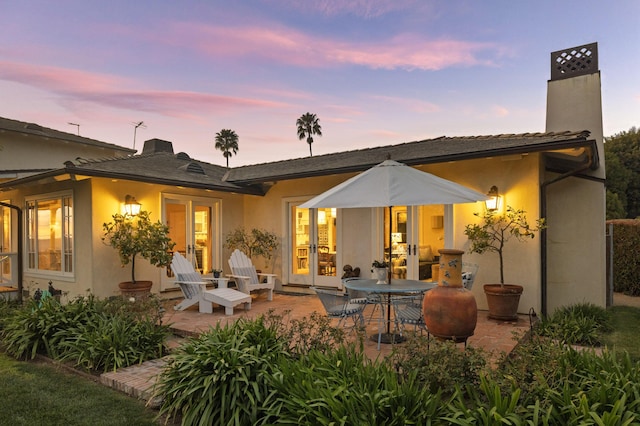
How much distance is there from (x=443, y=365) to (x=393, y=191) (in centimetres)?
203

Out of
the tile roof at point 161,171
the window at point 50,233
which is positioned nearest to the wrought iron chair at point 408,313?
the tile roof at point 161,171

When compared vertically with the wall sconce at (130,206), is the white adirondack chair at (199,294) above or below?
below

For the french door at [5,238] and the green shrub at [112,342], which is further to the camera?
the french door at [5,238]

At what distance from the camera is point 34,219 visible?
916cm

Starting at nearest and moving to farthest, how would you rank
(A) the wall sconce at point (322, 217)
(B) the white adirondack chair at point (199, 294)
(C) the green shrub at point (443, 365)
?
1. (C) the green shrub at point (443, 365)
2. (B) the white adirondack chair at point (199, 294)
3. (A) the wall sconce at point (322, 217)

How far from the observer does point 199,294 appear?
23.1ft

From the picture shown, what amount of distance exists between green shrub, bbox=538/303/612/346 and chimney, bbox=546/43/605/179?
103 inches

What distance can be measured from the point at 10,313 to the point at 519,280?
27.0 feet

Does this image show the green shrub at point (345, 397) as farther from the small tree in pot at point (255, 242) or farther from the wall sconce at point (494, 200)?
the small tree in pot at point (255, 242)

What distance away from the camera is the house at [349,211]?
6.75 metres

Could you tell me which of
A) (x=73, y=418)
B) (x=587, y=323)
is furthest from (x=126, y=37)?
(x=587, y=323)

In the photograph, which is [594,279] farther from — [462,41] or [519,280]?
[462,41]

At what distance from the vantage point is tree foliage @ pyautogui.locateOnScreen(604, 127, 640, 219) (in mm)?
20812

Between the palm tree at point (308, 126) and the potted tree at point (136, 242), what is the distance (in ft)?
91.7
